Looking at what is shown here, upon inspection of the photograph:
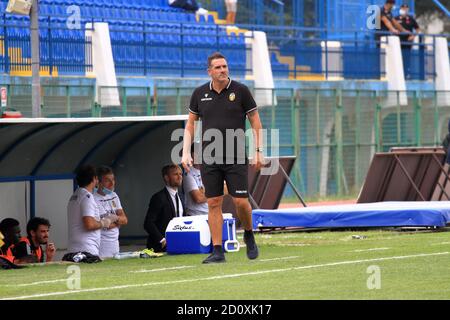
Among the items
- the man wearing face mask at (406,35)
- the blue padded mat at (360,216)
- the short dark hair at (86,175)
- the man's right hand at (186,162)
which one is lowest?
the blue padded mat at (360,216)

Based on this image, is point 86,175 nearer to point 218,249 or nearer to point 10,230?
point 10,230

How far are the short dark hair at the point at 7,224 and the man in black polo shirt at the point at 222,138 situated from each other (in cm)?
295

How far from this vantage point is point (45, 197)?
17422 mm

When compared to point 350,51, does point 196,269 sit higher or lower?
lower

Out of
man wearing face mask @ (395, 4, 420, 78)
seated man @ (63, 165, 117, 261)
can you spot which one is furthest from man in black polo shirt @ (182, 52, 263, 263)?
man wearing face mask @ (395, 4, 420, 78)

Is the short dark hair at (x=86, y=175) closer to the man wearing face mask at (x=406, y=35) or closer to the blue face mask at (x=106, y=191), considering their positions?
the blue face mask at (x=106, y=191)

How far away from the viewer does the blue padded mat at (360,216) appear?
20281 millimetres

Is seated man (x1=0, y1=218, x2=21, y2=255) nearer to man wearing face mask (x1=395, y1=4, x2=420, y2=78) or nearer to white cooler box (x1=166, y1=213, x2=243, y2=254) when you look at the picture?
white cooler box (x1=166, y1=213, x2=243, y2=254)

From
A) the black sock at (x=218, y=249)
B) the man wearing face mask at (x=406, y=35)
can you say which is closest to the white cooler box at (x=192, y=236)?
the black sock at (x=218, y=249)

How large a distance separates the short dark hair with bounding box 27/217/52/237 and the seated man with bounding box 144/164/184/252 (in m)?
1.34

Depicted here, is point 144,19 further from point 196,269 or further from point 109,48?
point 196,269

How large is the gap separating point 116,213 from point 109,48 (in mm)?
12979
